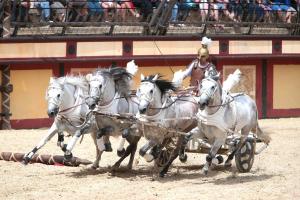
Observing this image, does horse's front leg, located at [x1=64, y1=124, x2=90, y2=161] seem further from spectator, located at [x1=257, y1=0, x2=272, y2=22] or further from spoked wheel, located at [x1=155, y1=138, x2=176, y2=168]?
spectator, located at [x1=257, y1=0, x2=272, y2=22]

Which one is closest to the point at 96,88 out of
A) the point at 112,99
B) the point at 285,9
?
the point at 112,99

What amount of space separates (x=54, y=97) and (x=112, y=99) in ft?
2.93

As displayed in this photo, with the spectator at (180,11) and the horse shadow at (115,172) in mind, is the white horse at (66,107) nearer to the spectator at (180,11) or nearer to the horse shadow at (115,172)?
the horse shadow at (115,172)

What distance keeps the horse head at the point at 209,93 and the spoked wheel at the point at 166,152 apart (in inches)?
45.5

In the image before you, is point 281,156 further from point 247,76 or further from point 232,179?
point 247,76

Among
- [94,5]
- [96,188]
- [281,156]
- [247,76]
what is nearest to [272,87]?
[247,76]

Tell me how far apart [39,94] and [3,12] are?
200 centimetres

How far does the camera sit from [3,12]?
20.0m

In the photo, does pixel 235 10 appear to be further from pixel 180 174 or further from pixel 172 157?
pixel 172 157

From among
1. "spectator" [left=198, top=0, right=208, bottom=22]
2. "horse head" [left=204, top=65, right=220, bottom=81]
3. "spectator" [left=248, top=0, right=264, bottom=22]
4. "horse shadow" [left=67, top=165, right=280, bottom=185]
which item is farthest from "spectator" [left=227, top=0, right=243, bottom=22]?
"horse head" [left=204, top=65, right=220, bottom=81]

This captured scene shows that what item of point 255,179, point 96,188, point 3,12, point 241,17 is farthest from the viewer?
point 241,17

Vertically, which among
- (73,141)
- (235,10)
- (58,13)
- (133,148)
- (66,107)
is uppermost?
(235,10)

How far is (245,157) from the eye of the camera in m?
14.2

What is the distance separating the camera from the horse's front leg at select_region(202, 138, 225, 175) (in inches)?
516
